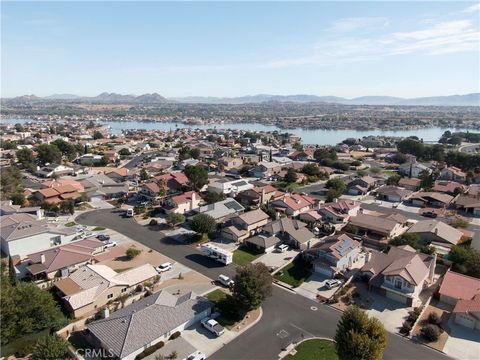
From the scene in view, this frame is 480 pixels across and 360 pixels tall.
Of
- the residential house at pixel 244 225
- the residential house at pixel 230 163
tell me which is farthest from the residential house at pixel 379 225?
the residential house at pixel 230 163

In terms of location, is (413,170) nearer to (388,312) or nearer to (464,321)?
(464,321)

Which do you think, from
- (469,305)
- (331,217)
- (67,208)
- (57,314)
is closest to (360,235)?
(331,217)

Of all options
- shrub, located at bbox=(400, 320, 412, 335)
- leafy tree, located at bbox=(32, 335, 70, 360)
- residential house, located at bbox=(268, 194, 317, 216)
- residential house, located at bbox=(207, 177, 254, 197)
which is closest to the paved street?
shrub, located at bbox=(400, 320, 412, 335)

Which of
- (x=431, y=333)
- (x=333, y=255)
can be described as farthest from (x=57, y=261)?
(x=431, y=333)

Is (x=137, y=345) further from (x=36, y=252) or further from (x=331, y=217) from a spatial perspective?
(x=331, y=217)

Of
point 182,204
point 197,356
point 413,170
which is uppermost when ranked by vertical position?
point 413,170

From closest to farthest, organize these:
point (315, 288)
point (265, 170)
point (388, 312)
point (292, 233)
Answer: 1. point (388, 312)
2. point (315, 288)
3. point (292, 233)
4. point (265, 170)

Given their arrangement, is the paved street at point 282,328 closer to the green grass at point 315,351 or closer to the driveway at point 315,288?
the green grass at point 315,351
